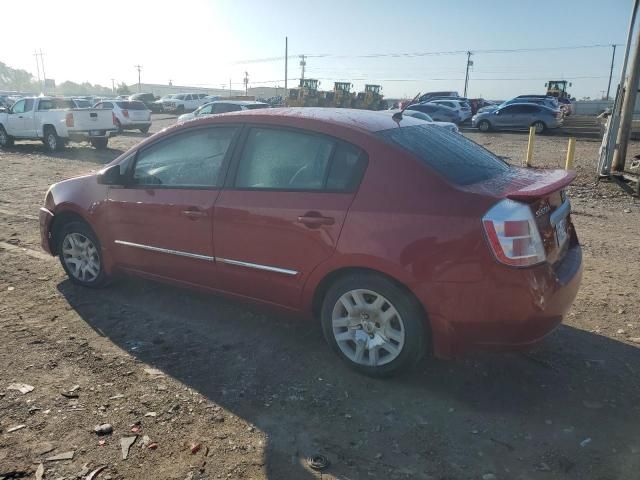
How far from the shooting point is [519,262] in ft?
9.14

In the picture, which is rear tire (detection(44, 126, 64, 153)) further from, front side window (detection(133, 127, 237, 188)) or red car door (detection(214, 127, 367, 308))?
red car door (detection(214, 127, 367, 308))

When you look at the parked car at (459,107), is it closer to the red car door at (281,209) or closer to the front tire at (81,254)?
the front tire at (81,254)

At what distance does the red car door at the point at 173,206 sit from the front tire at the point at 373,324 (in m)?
1.10

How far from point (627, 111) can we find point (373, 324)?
33.8ft

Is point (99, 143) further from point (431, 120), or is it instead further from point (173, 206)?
point (173, 206)

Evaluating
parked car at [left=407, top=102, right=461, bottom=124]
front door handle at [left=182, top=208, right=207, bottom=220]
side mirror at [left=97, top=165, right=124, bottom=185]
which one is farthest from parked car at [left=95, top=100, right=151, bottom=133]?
front door handle at [left=182, top=208, right=207, bottom=220]

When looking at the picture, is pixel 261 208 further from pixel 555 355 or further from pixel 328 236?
pixel 555 355

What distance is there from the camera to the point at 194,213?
150 inches

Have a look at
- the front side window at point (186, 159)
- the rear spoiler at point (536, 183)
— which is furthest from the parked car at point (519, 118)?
the front side window at point (186, 159)

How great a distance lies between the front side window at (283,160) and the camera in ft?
11.1

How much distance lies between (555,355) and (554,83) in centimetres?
5267

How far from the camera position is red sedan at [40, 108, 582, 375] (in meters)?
2.86

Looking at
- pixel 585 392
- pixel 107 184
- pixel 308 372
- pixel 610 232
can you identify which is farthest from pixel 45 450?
pixel 610 232

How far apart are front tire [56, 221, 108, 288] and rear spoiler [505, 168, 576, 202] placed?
358cm
